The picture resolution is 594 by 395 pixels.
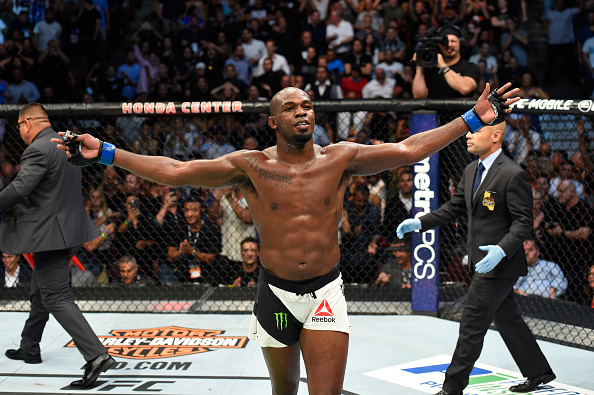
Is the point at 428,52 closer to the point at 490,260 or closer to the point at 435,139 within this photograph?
the point at 490,260

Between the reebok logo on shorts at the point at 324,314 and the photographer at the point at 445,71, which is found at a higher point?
the photographer at the point at 445,71

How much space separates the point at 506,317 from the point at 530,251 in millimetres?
1945

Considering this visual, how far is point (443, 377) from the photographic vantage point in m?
4.08

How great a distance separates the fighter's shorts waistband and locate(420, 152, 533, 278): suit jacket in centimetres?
118

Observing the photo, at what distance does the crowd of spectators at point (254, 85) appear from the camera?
6.09m

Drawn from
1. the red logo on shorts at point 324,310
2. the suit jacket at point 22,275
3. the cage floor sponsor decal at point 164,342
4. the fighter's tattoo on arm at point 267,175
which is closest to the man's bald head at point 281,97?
the fighter's tattoo on arm at point 267,175

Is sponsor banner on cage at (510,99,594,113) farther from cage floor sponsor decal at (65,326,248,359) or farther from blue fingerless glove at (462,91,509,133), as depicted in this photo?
cage floor sponsor decal at (65,326,248,359)

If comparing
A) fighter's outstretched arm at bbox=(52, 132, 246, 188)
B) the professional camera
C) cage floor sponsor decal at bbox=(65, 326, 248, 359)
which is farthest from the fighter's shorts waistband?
the professional camera

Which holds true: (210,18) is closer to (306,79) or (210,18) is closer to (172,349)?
(306,79)

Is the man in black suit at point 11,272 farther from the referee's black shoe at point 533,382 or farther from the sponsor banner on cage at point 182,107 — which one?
the referee's black shoe at point 533,382

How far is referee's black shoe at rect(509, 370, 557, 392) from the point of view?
3867mm

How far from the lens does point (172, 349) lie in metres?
4.60

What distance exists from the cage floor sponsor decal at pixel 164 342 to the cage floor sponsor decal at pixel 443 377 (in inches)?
41.8

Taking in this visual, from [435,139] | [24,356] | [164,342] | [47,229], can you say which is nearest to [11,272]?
[24,356]
